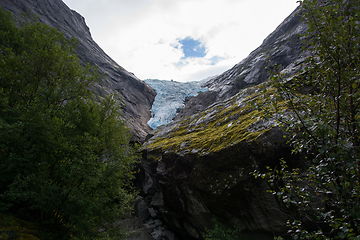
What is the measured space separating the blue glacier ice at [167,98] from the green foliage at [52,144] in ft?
152

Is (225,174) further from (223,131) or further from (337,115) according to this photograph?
(337,115)

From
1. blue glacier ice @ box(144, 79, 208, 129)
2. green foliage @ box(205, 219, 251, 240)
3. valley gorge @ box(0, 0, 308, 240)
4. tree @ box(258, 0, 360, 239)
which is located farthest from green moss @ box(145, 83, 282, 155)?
blue glacier ice @ box(144, 79, 208, 129)

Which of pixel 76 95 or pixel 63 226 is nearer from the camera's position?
pixel 63 226

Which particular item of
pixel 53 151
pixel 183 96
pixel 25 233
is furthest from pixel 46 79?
pixel 183 96

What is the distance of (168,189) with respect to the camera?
53.3ft

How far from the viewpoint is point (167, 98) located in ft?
251

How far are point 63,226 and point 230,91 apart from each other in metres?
55.9

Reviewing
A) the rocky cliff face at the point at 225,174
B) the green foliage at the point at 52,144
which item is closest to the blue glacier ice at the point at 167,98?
the rocky cliff face at the point at 225,174

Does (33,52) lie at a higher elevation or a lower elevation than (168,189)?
higher

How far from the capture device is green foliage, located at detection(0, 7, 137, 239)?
26.5 ft

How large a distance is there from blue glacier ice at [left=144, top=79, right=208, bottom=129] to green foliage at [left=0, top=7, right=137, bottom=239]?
152 ft

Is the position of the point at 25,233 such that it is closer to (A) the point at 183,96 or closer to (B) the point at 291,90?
(B) the point at 291,90

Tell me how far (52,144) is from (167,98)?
68.9m

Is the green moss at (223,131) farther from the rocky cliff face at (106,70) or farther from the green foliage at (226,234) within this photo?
the rocky cliff face at (106,70)
